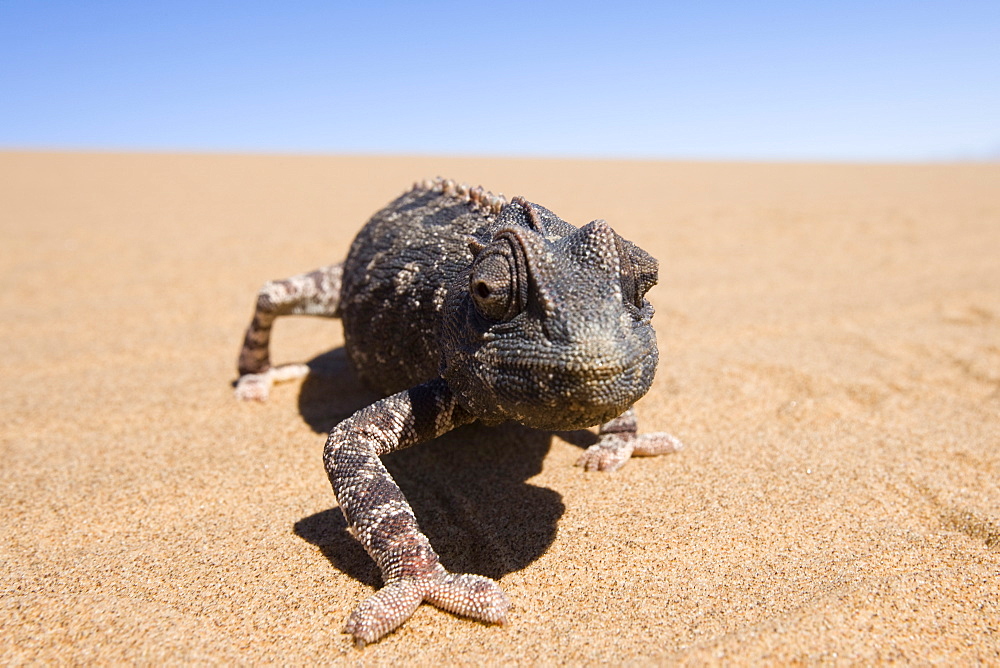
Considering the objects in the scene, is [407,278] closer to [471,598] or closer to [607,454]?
[607,454]

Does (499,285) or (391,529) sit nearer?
(499,285)

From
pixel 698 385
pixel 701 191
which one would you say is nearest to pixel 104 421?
pixel 698 385

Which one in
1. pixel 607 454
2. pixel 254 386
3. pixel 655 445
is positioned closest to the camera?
pixel 607 454

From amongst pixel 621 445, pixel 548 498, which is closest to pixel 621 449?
pixel 621 445

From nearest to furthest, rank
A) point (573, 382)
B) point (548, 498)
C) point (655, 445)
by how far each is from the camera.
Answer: point (573, 382)
point (548, 498)
point (655, 445)

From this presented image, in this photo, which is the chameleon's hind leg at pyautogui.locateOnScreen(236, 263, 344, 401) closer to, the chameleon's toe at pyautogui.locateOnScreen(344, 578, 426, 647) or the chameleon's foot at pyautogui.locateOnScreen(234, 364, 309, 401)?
the chameleon's foot at pyautogui.locateOnScreen(234, 364, 309, 401)

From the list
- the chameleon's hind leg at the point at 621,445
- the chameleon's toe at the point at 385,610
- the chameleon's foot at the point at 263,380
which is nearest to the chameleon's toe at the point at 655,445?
the chameleon's hind leg at the point at 621,445

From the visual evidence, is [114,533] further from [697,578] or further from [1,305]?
[1,305]

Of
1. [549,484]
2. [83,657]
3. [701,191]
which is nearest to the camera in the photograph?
[83,657]
